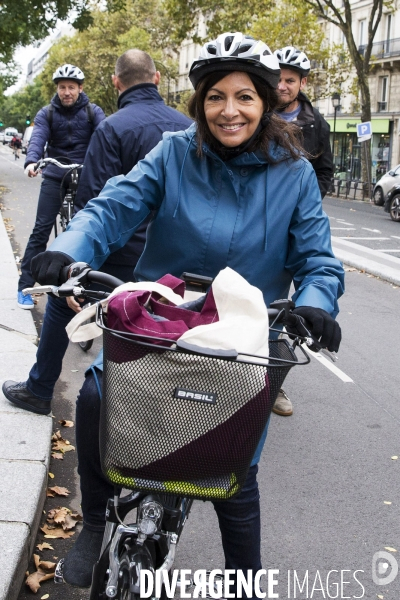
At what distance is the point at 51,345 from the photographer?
178 inches

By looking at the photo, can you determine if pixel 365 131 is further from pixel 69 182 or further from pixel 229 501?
pixel 229 501

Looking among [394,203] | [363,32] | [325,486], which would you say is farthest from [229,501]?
[363,32]

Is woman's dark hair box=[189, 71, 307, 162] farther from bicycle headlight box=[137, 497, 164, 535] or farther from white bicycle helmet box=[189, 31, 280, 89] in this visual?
bicycle headlight box=[137, 497, 164, 535]

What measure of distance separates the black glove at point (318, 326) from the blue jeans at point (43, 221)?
5.53m

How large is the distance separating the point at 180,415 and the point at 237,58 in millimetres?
1213

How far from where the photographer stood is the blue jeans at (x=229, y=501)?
260cm

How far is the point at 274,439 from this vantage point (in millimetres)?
5090

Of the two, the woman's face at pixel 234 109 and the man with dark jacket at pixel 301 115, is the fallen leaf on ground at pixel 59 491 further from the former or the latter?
the woman's face at pixel 234 109

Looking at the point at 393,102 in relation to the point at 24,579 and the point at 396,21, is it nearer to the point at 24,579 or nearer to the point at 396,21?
the point at 396,21

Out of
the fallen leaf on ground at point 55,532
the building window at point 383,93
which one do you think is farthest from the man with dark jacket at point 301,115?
the building window at point 383,93

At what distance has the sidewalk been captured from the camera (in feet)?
10.4

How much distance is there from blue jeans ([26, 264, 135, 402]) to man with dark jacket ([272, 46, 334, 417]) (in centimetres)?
164

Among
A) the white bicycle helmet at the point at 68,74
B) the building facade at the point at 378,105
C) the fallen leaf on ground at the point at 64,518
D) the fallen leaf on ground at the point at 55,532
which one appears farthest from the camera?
the building facade at the point at 378,105
